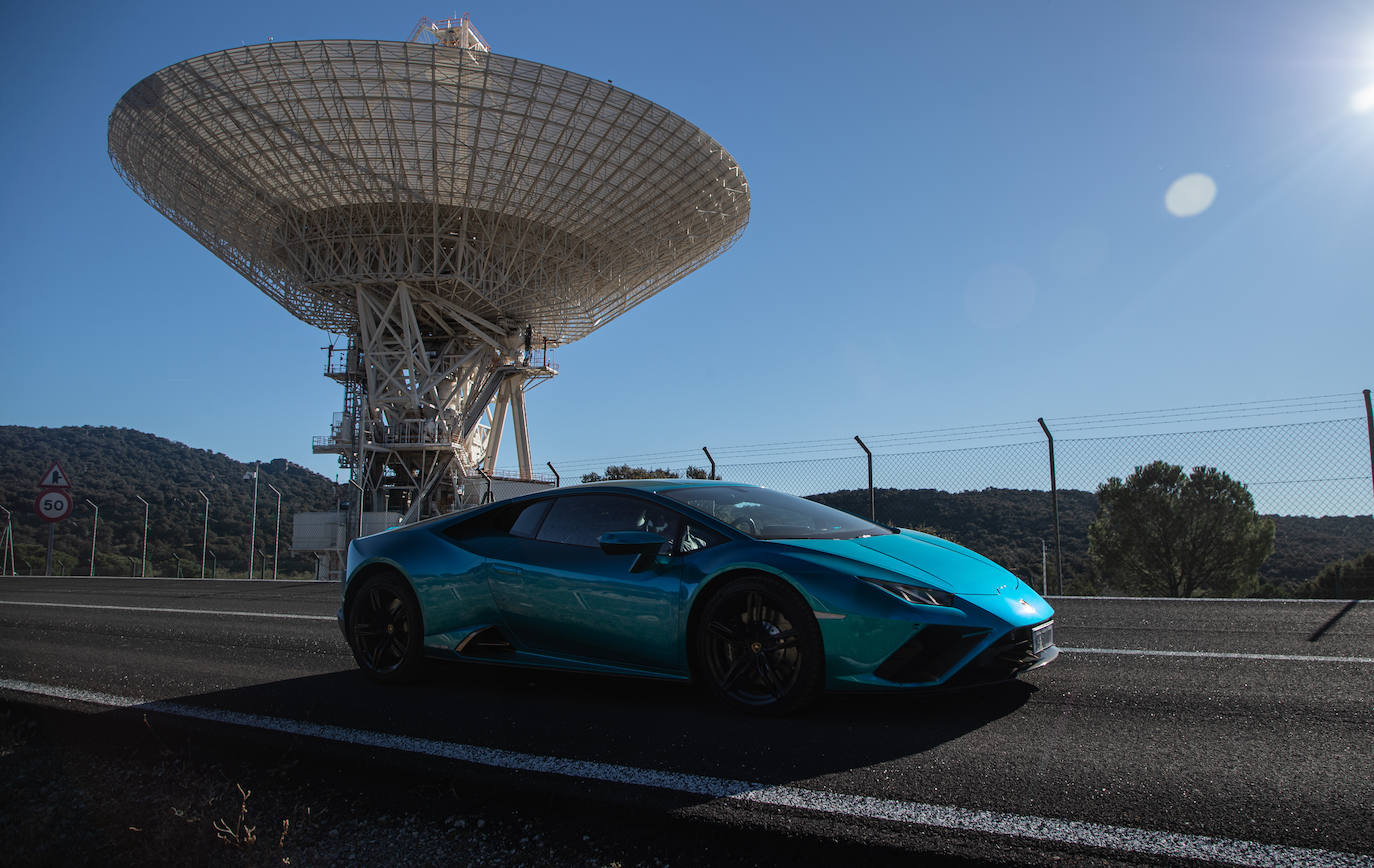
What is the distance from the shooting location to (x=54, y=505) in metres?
14.9

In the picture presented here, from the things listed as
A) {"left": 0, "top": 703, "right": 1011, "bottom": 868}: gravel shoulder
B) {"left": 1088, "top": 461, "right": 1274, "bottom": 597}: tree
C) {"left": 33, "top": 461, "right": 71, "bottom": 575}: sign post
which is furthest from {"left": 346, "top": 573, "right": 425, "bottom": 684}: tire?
{"left": 1088, "top": 461, "right": 1274, "bottom": 597}: tree

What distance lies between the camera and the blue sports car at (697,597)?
3211 mm

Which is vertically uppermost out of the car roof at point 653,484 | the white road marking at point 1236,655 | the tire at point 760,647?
the car roof at point 653,484

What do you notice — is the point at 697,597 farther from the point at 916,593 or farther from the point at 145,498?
the point at 145,498

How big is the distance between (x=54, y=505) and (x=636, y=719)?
16.0m

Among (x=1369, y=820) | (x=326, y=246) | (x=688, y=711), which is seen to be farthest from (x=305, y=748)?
(x=326, y=246)

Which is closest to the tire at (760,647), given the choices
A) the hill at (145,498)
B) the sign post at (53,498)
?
the sign post at (53,498)

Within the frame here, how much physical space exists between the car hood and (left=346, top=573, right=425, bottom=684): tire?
2130 mm

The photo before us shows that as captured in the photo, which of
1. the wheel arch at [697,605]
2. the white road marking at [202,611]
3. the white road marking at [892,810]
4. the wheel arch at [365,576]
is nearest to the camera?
the white road marking at [892,810]

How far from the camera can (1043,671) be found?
13.6 feet

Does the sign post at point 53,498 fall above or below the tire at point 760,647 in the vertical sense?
above

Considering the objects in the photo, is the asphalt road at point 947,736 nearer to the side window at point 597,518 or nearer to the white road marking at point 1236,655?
the white road marking at point 1236,655

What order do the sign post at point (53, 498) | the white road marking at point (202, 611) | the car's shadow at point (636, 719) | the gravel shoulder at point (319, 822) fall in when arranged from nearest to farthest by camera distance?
the gravel shoulder at point (319, 822)
the car's shadow at point (636, 719)
the white road marking at point (202, 611)
the sign post at point (53, 498)

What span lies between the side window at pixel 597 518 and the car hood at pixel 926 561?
678 mm
